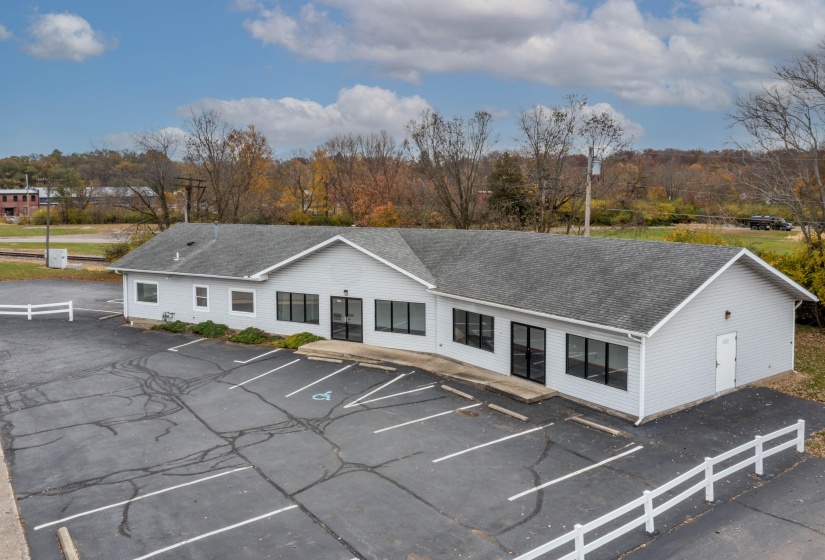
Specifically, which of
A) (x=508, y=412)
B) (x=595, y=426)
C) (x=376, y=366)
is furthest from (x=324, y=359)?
(x=595, y=426)

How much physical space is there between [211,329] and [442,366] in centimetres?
1129

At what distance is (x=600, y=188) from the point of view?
4456 cm

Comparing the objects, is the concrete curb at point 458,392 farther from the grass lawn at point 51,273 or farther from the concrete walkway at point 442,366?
the grass lawn at point 51,273

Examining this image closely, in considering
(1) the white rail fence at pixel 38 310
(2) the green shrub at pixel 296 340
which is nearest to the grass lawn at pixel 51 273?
(1) the white rail fence at pixel 38 310

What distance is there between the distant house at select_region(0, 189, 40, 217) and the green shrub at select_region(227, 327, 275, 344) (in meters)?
110

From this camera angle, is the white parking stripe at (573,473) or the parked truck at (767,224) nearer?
the white parking stripe at (573,473)

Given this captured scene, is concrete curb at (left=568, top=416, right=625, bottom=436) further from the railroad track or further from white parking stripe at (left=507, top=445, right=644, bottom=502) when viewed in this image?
the railroad track

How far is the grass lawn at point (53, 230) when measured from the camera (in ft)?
260

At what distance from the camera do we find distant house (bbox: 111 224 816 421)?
16203 mm

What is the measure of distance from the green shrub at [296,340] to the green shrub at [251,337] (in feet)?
2.68

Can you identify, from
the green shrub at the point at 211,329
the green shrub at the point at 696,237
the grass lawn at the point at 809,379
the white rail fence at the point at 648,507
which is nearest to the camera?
the white rail fence at the point at 648,507

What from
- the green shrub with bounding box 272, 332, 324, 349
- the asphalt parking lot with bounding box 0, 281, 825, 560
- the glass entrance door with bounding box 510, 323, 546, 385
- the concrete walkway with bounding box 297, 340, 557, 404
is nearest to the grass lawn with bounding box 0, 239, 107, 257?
the green shrub with bounding box 272, 332, 324, 349

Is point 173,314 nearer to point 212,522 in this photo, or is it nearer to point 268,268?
point 268,268

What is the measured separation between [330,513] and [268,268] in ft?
50.5
